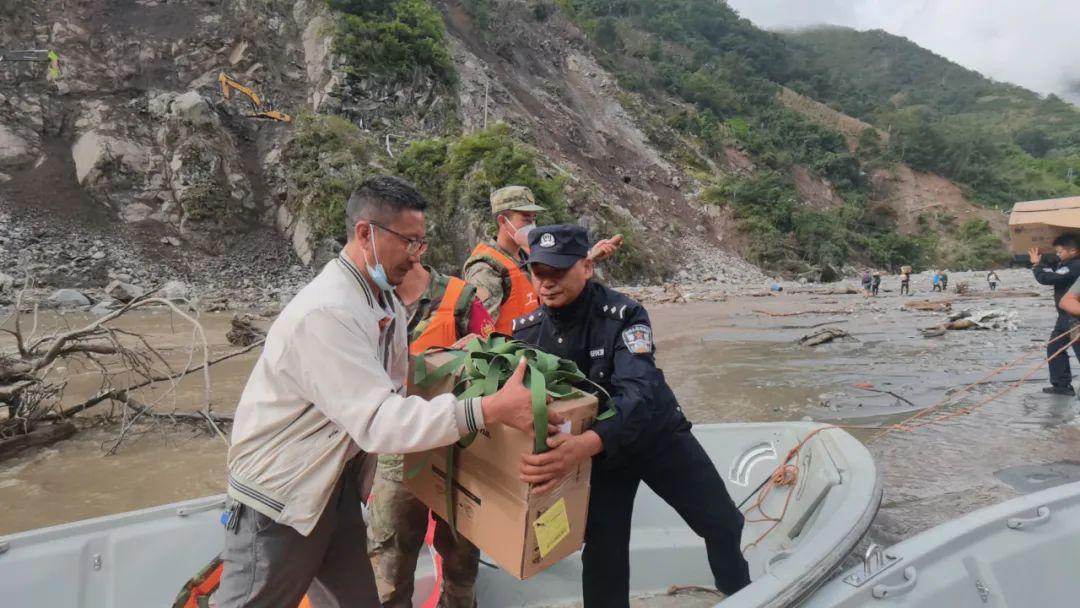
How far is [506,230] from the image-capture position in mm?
3053

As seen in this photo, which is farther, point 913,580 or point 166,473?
point 166,473

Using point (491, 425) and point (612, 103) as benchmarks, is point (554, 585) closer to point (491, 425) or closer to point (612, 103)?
point (491, 425)

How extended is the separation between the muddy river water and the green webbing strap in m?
2.73

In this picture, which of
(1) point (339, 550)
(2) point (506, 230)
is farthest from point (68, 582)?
(2) point (506, 230)

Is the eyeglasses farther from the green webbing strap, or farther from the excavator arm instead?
the excavator arm

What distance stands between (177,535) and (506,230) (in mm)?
1988

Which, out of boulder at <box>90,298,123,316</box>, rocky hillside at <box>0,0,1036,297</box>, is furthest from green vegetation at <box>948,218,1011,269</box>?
boulder at <box>90,298,123,316</box>

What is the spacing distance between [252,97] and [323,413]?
23.3 meters

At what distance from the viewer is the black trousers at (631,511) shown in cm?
201

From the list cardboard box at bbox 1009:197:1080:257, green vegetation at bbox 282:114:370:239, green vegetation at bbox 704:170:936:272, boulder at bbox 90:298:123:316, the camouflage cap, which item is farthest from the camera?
green vegetation at bbox 704:170:936:272

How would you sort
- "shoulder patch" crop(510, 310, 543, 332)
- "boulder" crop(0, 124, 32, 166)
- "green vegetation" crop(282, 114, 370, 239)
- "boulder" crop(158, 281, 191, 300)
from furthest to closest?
"green vegetation" crop(282, 114, 370, 239)
"boulder" crop(0, 124, 32, 166)
"boulder" crop(158, 281, 191, 300)
"shoulder patch" crop(510, 310, 543, 332)

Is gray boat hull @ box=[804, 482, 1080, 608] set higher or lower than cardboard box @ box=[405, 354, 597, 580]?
lower

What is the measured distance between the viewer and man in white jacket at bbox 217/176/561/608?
1.35 meters

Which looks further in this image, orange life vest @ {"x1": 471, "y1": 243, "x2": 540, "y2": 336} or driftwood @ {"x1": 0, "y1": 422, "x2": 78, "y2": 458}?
driftwood @ {"x1": 0, "y1": 422, "x2": 78, "y2": 458}
